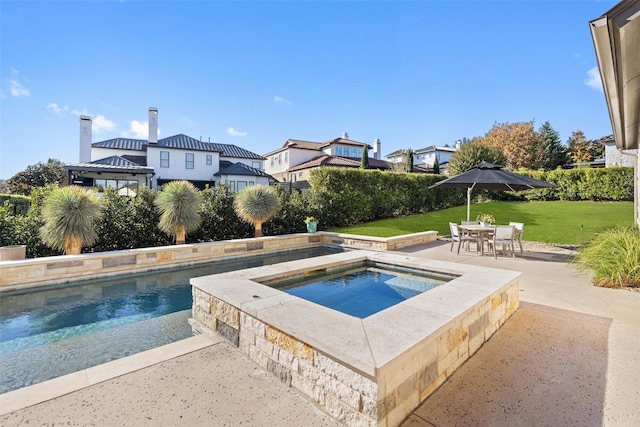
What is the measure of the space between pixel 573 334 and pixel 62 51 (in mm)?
15014

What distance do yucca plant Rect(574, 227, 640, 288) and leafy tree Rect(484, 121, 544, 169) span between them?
32.0 metres

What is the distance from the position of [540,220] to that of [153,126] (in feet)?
90.2

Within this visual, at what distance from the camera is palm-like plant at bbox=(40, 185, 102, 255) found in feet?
23.4

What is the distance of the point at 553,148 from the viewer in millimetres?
37188

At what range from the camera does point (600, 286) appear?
17.7ft

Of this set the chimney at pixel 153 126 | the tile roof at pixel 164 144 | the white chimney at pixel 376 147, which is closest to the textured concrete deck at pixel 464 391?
the tile roof at pixel 164 144

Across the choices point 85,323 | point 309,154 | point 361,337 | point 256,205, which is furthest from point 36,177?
point 361,337

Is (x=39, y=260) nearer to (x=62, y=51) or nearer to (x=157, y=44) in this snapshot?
(x=62, y=51)

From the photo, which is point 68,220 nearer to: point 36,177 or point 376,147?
point 376,147

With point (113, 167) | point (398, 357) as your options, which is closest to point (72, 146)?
point (113, 167)

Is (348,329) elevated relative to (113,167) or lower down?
lower down

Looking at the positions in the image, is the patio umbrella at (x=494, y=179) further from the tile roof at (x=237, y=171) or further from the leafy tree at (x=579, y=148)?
the leafy tree at (x=579, y=148)

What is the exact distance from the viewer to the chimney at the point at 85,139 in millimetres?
23797

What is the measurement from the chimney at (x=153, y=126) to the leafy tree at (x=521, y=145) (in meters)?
33.5
